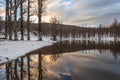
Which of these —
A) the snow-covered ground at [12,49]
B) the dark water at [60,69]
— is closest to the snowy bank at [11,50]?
the snow-covered ground at [12,49]

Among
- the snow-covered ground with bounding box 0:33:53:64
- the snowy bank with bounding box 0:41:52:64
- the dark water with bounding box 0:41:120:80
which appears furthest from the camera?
the snow-covered ground with bounding box 0:33:53:64

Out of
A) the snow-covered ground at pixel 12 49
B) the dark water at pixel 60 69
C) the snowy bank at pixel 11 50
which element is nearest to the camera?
the dark water at pixel 60 69

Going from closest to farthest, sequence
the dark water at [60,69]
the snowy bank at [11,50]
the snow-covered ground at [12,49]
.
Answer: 1. the dark water at [60,69]
2. the snowy bank at [11,50]
3. the snow-covered ground at [12,49]

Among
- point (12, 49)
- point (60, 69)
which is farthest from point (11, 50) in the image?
point (60, 69)

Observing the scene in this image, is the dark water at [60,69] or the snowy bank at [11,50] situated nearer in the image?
the dark water at [60,69]

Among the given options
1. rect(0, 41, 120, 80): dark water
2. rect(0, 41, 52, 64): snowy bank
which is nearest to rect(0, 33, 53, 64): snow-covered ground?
rect(0, 41, 52, 64): snowy bank

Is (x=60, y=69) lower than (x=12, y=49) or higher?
lower

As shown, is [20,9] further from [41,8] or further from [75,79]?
[75,79]

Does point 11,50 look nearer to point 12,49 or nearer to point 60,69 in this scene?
point 12,49

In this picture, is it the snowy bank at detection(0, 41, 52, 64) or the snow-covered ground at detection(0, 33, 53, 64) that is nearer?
the snowy bank at detection(0, 41, 52, 64)

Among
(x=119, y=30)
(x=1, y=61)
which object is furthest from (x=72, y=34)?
(x=1, y=61)

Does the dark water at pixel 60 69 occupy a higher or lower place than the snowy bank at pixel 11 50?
lower

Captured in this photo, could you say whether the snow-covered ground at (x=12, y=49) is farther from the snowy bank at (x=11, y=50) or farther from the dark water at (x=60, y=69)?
the dark water at (x=60, y=69)

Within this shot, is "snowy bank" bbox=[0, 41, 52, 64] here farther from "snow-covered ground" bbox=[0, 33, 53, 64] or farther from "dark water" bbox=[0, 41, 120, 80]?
"dark water" bbox=[0, 41, 120, 80]
